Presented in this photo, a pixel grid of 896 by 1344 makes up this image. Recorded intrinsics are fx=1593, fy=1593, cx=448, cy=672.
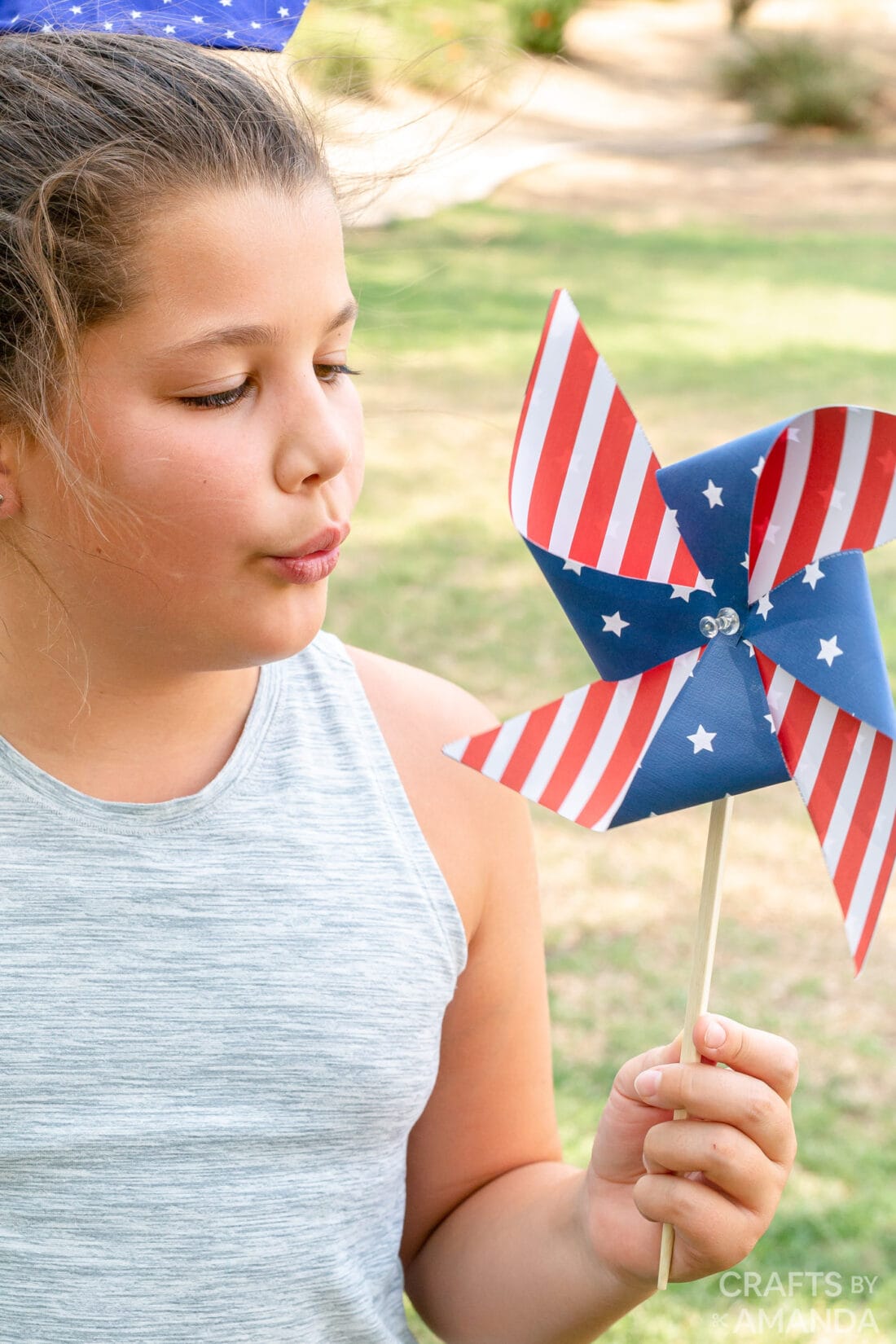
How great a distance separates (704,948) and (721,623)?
9.8 inches

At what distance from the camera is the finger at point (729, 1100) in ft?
3.85

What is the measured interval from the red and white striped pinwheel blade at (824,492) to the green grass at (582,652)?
0.47 m

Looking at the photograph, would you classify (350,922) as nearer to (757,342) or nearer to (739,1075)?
(739,1075)

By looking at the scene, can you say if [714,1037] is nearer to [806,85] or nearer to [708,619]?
[708,619]

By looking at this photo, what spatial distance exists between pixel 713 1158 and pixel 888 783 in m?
0.30

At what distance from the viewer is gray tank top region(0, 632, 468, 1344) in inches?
48.7

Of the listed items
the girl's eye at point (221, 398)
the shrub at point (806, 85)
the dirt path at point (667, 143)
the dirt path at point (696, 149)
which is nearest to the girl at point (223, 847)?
the girl's eye at point (221, 398)

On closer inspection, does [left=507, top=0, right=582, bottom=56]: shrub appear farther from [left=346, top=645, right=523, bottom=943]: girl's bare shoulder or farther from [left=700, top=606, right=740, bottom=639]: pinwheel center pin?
[left=700, top=606, right=740, bottom=639]: pinwheel center pin

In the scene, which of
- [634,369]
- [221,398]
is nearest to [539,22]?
[634,369]

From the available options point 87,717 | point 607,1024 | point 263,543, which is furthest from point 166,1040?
point 607,1024

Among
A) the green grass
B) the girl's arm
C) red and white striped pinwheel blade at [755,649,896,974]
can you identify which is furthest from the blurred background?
red and white striped pinwheel blade at [755,649,896,974]

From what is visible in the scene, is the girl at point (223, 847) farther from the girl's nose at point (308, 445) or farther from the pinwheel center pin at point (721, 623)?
the pinwheel center pin at point (721, 623)

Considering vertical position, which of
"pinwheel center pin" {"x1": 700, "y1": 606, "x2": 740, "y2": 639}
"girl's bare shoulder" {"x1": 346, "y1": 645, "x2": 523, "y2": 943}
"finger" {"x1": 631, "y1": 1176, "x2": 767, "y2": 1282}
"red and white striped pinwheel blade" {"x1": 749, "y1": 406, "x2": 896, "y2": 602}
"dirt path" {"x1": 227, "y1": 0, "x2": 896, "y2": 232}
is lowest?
"finger" {"x1": 631, "y1": 1176, "x2": 767, "y2": 1282}

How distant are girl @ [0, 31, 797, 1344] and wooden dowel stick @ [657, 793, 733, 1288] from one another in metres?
0.02
